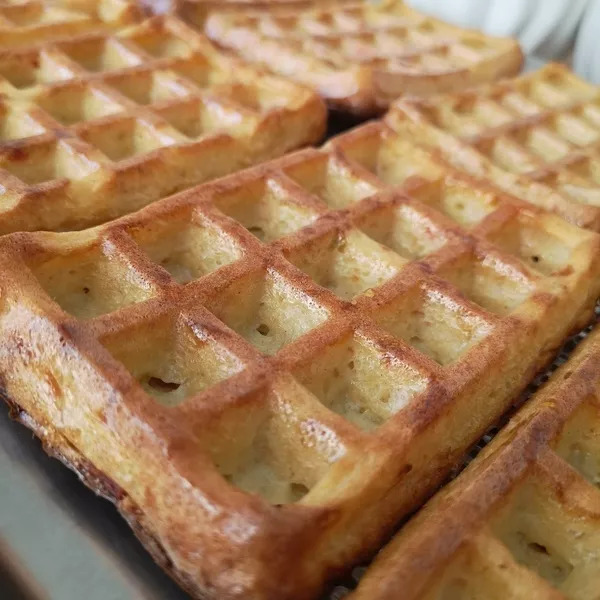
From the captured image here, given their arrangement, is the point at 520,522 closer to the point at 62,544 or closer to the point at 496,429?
the point at 496,429

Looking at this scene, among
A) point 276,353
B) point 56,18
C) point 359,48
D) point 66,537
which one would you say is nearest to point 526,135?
point 359,48

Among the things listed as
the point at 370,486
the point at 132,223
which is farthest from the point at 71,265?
the point at 370,486

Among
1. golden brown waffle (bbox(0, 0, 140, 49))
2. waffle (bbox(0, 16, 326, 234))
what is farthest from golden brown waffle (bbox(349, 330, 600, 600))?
golden brown waffle (bbox(0, 0, 140, 49))

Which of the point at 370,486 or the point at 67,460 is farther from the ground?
the point at 370,486

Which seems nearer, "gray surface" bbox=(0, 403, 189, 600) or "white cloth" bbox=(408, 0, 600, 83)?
"gray surface" bbox=(0, 403, 189, 600)

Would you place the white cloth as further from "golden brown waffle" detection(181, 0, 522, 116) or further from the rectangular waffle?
the rectangular waffle

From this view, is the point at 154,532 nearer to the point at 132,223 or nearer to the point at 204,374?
the point at 204,374

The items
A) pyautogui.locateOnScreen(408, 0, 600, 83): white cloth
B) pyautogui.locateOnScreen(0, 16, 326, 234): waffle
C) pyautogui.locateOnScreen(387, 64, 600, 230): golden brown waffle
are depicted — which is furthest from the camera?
pyautogui.locateOnScreen(408, 0, 600, 83): white cloth

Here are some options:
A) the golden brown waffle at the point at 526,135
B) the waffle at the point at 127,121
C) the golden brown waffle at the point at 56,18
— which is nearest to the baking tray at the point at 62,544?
the waffle at the point at 127,121
